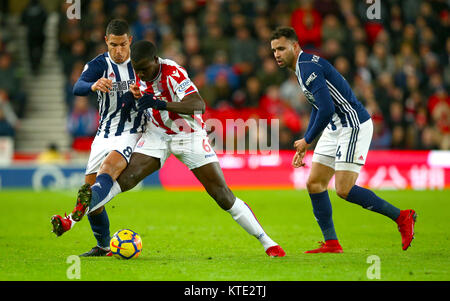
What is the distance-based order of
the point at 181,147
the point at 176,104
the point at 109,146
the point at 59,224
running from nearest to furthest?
1. the point at 59,224
2. the point at 176,104
3. the point at 181,147
4. the point at 109,146

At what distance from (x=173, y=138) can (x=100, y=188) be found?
935mm

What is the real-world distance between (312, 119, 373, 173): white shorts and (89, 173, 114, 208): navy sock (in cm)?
235

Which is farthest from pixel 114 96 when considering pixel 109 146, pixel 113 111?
pixel 109 146

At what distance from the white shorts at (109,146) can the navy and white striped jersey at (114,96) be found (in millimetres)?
61

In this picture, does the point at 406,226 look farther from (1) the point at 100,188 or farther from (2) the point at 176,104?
(1) the point at 100,188

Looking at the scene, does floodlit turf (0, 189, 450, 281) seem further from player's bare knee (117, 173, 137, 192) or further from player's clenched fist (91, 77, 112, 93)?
player's clenched fist (91, 77, 112, 93)

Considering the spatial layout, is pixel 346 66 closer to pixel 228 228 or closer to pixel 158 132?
pixel 228 228

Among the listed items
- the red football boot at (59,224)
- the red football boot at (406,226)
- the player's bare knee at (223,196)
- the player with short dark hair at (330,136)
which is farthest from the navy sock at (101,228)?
the red football boot at (406,226)

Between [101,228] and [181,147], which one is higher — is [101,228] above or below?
below

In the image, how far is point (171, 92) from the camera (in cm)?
709

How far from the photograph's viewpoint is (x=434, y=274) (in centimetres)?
621

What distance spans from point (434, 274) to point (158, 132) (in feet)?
9.85
